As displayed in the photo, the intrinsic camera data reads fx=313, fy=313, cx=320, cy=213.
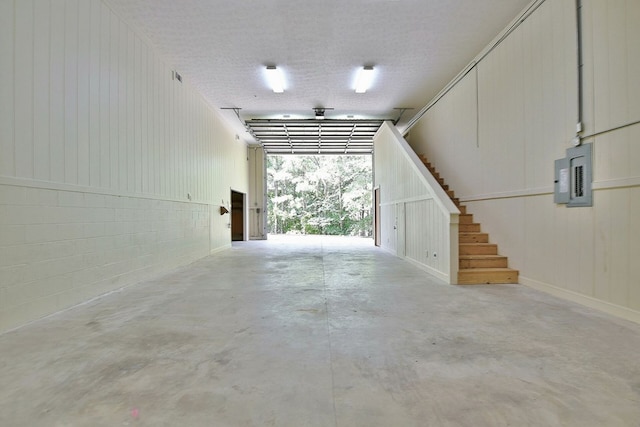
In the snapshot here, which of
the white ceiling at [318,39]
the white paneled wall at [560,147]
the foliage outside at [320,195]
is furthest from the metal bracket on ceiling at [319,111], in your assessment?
the foliage outside at [320,195]

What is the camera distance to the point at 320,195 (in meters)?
22.4

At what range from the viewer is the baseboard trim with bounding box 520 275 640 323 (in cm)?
313

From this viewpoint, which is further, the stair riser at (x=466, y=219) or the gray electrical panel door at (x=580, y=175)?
the stair riser at (x=466, y=219)

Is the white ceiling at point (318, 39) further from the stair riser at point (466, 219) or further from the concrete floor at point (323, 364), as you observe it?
the concrete floor at point (323, 364)

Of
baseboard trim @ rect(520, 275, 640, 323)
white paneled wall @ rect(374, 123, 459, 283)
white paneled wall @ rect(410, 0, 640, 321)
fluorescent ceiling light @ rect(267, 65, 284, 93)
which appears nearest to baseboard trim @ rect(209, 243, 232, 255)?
fluorescent ceiling light @ rect(267, 65, 284, 93)

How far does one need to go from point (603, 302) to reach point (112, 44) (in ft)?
22.8

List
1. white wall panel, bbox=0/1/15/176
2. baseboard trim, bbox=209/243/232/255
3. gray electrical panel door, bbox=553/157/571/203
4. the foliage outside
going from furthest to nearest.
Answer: the foliage outside
baseboard trim, bbox=209/243/232/255
gray electrical panel door, bbox=553/157/571/203
white wall panel, bbox=0/1/15/176

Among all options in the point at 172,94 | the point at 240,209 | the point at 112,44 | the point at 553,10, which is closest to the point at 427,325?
the point at 553,10

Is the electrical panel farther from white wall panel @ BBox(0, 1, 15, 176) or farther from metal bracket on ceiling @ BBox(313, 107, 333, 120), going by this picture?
metal bracket on ceiling @ BBox(313, 107, 333, 120)

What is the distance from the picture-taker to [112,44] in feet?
14.4

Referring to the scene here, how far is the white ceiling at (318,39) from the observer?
4.54 m

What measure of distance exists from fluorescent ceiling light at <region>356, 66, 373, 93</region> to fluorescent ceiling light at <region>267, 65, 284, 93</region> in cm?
170

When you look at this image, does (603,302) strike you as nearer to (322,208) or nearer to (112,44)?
(112,44)

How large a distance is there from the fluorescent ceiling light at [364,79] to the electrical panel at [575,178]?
12.9ft
